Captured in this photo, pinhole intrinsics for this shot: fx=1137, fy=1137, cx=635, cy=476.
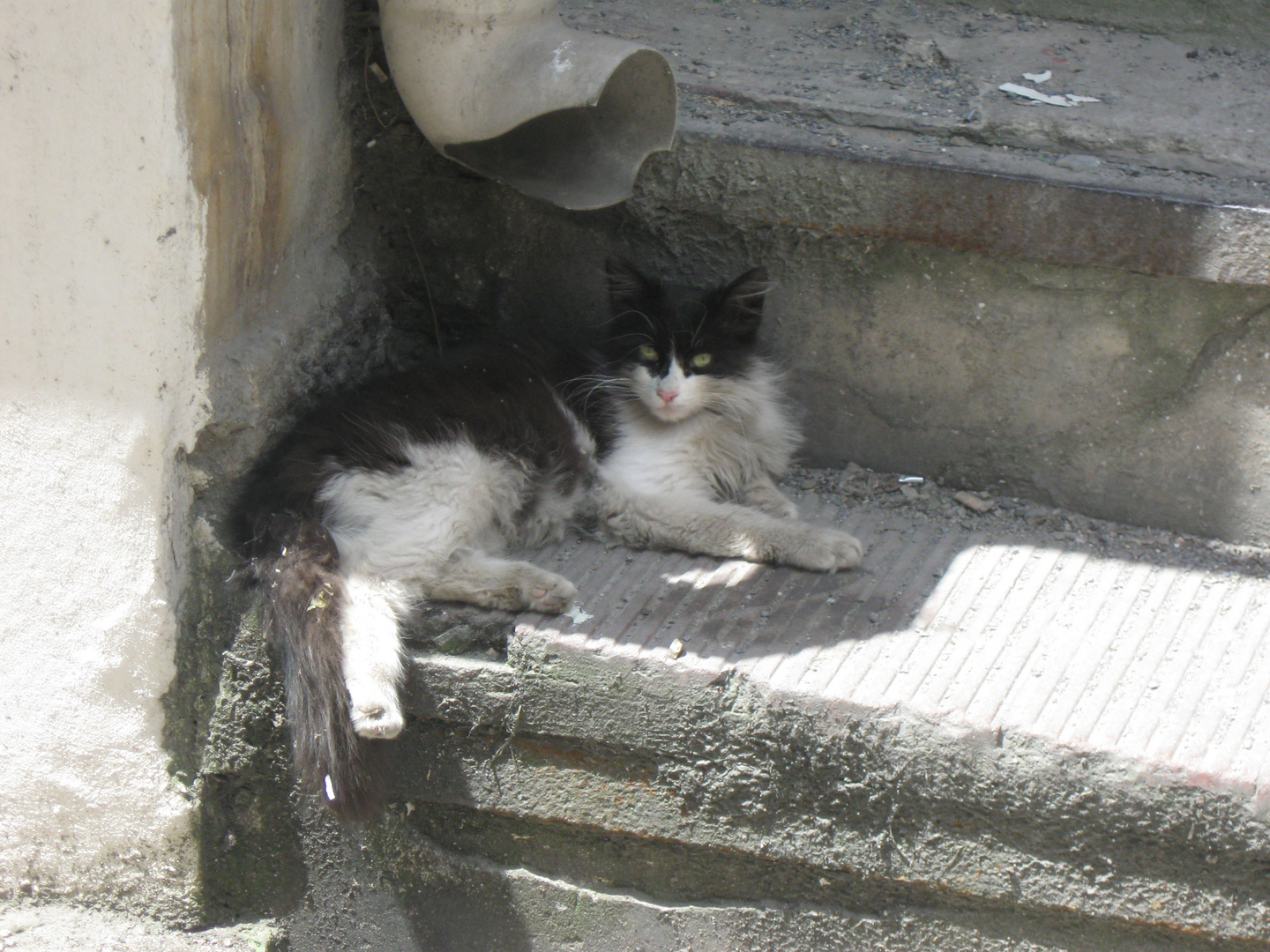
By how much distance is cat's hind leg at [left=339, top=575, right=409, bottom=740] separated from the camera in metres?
2.19

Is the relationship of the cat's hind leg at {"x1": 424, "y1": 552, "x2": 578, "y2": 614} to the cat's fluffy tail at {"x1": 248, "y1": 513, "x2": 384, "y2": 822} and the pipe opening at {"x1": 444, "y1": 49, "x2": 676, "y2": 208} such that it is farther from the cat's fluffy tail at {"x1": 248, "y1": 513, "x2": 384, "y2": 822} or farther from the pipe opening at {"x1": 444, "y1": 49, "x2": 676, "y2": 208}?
the pipe opening at {"x1": 444, "y1": 49, "x2": 676, "y2": 208}

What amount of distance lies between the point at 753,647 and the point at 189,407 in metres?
1.25

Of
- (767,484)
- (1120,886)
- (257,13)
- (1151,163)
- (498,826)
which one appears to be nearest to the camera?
(1120,886)

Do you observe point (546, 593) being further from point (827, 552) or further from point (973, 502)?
point (973, 502)

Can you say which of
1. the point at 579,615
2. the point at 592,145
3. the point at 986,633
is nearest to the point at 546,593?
the point at 579,615

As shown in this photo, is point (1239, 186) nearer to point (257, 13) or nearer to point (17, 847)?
point (257, 13)

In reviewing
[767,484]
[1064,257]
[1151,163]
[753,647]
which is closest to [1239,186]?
[1151,163]

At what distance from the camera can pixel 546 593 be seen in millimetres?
2430

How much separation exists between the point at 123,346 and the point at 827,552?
155cm

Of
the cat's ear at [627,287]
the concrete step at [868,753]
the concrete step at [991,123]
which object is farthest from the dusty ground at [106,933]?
the concrete step at [991,123]

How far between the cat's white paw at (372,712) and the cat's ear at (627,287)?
1.17 metres

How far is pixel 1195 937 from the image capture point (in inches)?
80.8

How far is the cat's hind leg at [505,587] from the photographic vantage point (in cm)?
243

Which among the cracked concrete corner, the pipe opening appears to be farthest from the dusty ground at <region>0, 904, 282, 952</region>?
the pipe opening
